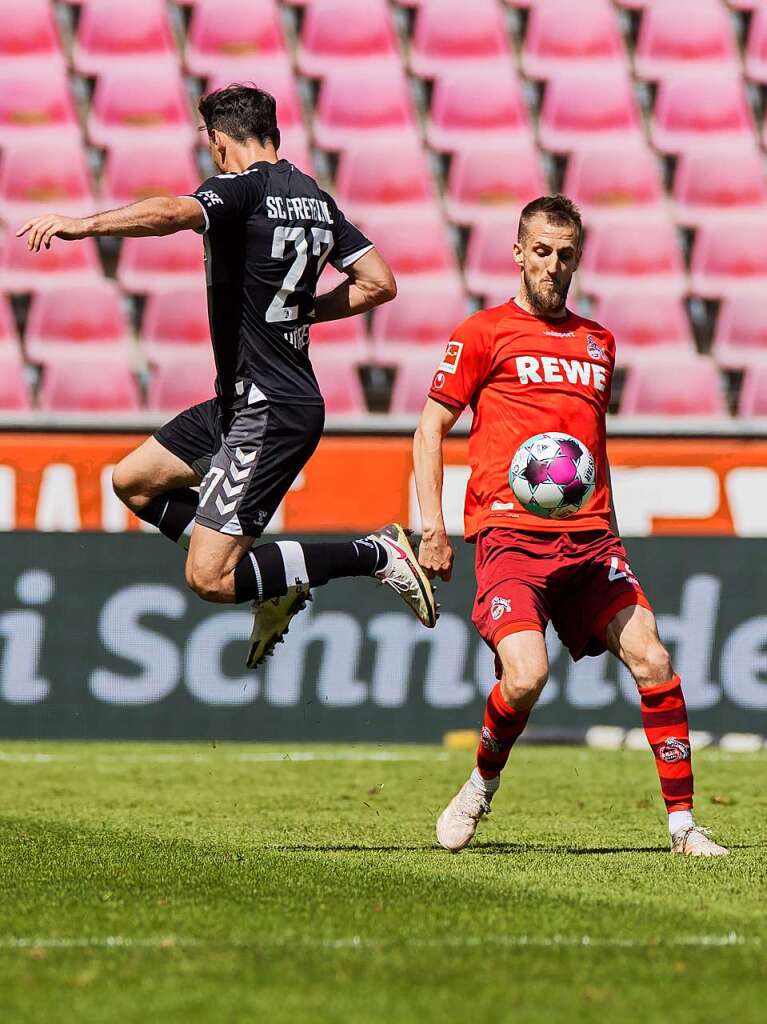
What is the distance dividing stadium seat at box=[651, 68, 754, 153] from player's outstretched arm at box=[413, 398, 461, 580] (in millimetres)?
10958

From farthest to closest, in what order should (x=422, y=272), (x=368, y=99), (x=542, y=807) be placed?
1. (x=368, y=99)
2. (x=422, y=272)
3. (x=542, y=807)

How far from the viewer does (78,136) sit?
1527 centimetres

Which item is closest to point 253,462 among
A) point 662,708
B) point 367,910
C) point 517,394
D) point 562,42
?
point 517,394

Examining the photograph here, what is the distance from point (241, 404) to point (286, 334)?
28cm

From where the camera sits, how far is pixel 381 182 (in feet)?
50.4

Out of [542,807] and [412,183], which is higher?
[412,183]

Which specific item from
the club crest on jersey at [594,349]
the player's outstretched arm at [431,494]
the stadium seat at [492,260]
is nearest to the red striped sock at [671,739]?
the player's outstretched arm at [431,494]

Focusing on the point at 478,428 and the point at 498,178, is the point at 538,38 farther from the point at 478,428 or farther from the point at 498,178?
the point at 478,428

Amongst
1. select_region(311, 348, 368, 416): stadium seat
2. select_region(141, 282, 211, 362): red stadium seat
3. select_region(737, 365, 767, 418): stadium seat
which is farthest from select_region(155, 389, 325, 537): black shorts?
select_region(737, 365, 767, 418): stadium seat

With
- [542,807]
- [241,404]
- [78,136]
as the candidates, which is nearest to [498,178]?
[78,136]

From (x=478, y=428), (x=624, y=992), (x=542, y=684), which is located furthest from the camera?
(x=478, y=428)

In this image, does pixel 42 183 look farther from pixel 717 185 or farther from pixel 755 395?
pixel 755 395

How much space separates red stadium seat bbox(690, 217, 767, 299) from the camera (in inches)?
593

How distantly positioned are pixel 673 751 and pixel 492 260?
9.74 meters
